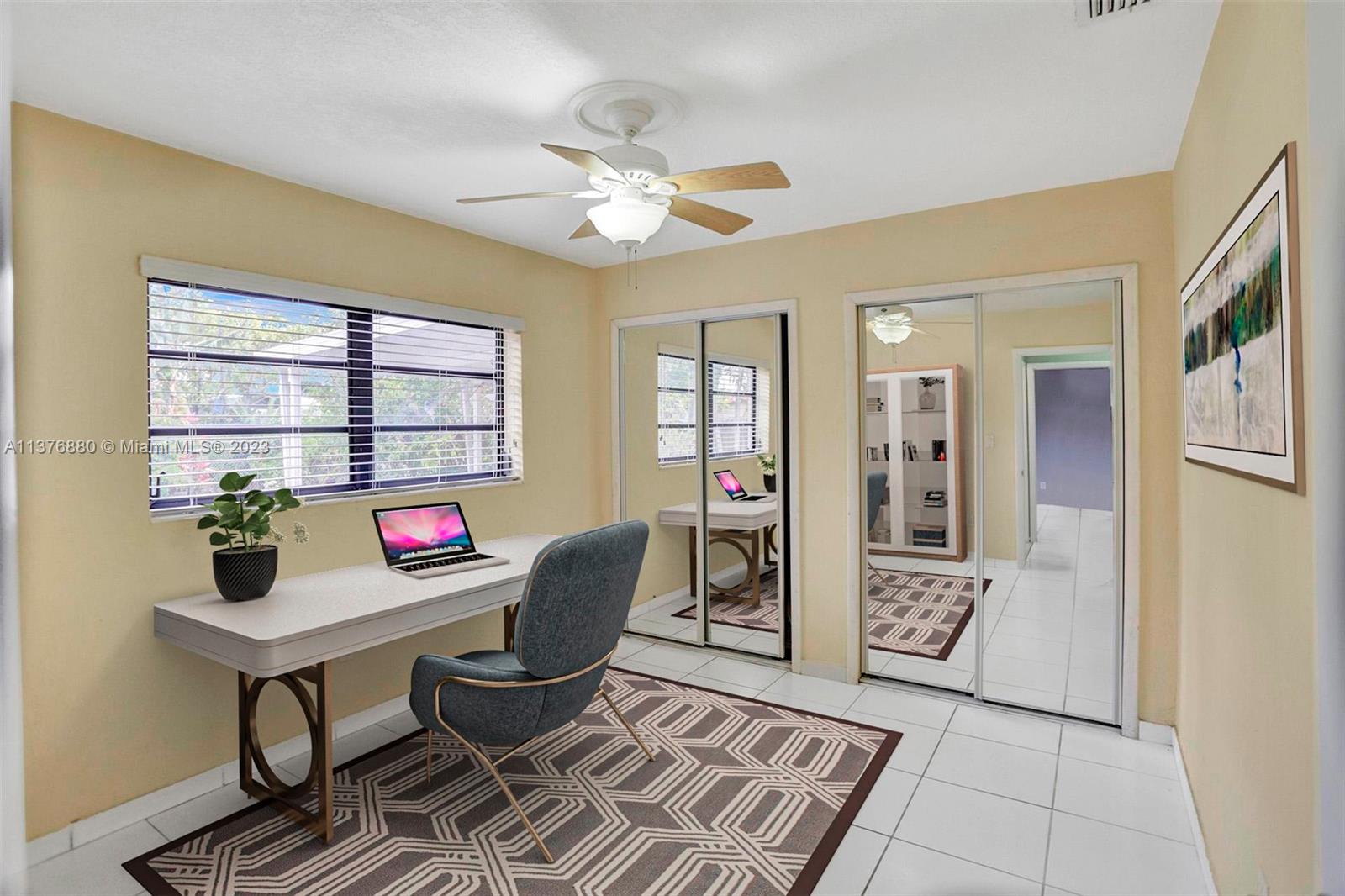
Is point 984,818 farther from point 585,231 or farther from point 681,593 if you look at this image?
point 585,231

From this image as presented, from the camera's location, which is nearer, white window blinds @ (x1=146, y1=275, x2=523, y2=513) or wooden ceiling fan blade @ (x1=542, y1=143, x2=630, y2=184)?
wooden ceiling fan blade @ (x1=542, y1=143, x2=630, y2=184)

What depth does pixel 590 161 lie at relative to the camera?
211cm

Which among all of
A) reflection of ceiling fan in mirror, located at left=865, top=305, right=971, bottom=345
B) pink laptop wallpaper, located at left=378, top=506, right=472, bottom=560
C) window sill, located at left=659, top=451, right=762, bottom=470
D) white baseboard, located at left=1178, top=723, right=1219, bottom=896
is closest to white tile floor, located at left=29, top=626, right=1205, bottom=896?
white baseboard, located at left=1178, top=723, right=1219, bottom=896

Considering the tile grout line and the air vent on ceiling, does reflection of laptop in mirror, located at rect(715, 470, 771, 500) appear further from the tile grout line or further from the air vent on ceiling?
the air vent on ceiling

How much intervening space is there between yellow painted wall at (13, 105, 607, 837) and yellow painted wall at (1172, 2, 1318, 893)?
3.25 m

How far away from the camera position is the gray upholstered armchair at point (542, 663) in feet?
7.50

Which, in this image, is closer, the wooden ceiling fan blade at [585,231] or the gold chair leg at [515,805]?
the gold chair leg at [515,805]

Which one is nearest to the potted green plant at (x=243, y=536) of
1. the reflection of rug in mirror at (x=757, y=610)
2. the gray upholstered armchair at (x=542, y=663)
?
the gray upholstered armchair at (x=542, y=663)

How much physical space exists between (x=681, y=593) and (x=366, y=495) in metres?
2.10

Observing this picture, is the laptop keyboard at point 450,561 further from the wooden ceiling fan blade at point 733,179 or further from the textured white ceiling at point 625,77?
the wooden ceiling fan blade at point 733,179

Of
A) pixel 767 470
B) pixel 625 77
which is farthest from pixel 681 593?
pixel 625 77

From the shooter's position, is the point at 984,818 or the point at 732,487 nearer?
the point at 984,818

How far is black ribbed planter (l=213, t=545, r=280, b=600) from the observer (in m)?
2.54

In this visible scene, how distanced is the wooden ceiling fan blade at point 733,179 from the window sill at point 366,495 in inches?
80.5
